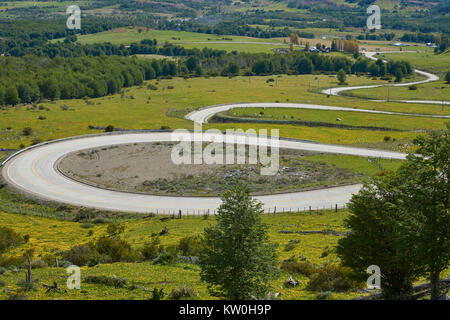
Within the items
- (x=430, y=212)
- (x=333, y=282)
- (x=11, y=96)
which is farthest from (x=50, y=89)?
(x=430, y=212)

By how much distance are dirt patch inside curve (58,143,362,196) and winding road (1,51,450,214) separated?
77.1 inches

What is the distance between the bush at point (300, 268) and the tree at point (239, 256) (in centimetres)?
846

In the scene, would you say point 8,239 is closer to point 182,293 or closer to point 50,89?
point 182,293

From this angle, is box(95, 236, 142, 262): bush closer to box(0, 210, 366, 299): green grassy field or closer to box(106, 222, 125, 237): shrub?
box(0, 210, 366, 299): green grassy field

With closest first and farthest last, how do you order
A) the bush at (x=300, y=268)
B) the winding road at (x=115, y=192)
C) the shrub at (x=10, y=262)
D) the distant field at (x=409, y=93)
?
the bush at (x=300, y=268) < the shrub at (x=10, y=262) < the winding road at (x=115, y=192) < the distant field at (x=409, y=93)

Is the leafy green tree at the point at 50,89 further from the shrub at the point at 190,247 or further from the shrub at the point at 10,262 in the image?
the shrub at the point at 190,247

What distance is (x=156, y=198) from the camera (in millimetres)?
63750

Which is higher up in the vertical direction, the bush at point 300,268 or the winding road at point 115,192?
the bush at point 300,268

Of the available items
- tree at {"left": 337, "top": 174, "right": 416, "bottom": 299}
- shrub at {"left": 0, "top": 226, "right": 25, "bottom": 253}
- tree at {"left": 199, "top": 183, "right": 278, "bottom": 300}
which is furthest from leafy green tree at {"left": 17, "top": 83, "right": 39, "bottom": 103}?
tree at {"left": 337, "top": 174, "right": 416, "bottom": 299}

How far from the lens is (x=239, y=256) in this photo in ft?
86.9

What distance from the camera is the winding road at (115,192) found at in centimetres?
6069

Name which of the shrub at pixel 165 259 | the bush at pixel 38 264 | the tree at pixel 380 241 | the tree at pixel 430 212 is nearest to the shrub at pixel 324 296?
the tree at pixel 380 241

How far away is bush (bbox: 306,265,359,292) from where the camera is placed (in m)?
31.6
